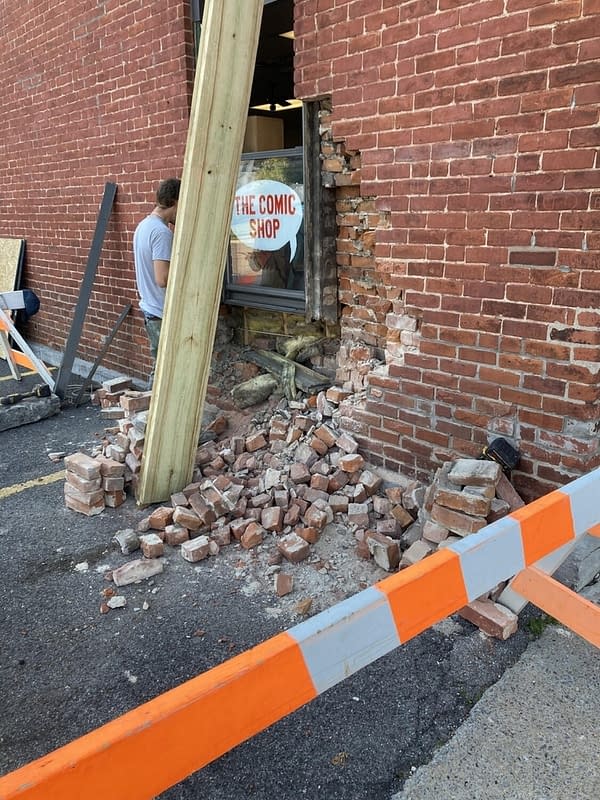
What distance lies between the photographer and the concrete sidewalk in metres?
2.08

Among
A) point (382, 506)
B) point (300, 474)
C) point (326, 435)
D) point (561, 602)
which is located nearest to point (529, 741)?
point (561, 602)

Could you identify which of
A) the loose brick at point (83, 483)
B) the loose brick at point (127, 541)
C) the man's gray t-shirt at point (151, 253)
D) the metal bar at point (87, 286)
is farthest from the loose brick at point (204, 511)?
the metal bar at point (87, 286)

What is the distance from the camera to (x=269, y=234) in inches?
196

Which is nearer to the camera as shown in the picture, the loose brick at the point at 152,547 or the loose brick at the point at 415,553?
the loose brick at the point at 415,553

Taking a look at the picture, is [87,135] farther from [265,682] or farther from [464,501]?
[265,682]

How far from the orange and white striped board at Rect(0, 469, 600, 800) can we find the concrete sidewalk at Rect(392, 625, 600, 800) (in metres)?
0.78

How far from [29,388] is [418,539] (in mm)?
5590

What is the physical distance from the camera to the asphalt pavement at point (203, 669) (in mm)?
2197

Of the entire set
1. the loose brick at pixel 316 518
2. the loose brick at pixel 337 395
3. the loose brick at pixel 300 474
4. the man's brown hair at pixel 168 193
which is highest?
the man's brown hair at pixel 168 193

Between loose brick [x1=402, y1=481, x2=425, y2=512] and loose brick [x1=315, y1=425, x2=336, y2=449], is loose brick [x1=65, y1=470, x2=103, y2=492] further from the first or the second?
loose brick [x1=402, y1=481, x2=425, y2=512]

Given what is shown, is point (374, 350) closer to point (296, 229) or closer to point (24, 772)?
point (296, 229)

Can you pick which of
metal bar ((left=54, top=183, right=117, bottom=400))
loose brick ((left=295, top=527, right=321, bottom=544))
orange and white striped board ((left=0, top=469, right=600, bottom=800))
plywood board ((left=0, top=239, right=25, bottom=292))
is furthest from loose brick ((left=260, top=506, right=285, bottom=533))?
plywood board ((left=0, top=239, right=25, bottom=292))

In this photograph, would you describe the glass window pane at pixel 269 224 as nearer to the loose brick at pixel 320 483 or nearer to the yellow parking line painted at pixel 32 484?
the loose brick at pixel 320 483

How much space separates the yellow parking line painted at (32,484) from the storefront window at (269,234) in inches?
82.7
